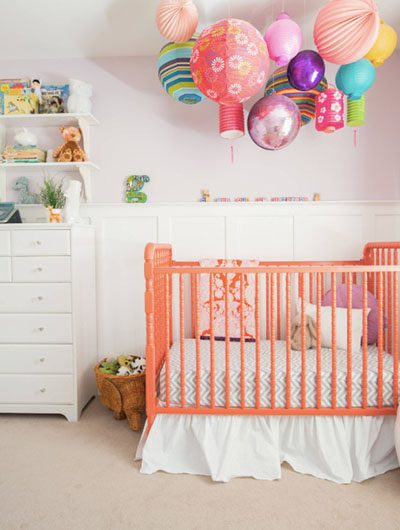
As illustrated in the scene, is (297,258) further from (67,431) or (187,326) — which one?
(67,431)

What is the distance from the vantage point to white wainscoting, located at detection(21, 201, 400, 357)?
8.39ft

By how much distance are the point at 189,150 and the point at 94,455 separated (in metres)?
1.89

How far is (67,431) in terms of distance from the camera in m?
2.15

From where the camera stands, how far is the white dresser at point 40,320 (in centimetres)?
223

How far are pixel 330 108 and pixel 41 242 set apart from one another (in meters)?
1.73

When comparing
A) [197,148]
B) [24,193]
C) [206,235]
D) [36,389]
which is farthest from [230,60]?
[36,389]

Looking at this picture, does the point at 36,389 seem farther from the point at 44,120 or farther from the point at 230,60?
the point at 230,60

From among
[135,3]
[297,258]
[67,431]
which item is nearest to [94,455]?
[67,431]

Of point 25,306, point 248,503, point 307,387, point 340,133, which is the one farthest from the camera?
point 340,133

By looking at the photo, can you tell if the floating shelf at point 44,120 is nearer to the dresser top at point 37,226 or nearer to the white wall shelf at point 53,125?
the white wall shelf at point 53,125

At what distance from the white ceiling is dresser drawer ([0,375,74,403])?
6.63 ft

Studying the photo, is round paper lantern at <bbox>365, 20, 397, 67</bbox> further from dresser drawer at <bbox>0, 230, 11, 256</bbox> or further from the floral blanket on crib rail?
dresser drawer at <bbox>0, 230, 11, 256</bbox>

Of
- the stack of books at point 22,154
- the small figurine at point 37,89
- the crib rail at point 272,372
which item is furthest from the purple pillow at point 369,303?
the small figurine at point 37,89

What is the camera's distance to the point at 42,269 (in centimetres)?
223
